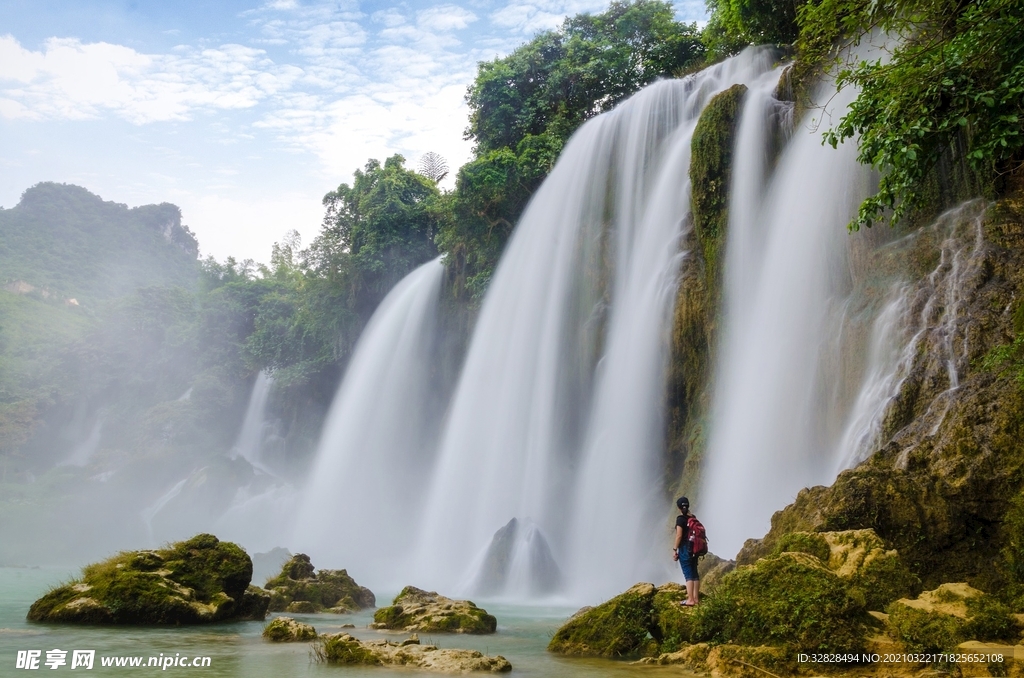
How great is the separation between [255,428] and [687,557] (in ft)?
113

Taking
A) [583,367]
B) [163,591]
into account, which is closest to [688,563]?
[163,591]

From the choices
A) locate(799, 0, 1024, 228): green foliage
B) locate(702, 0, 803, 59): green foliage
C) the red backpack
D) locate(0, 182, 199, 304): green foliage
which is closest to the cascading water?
locate(799, 0, 1024, 228): green foliage

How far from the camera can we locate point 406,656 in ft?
22.9

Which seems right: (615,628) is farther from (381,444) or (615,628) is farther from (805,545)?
(381,444)

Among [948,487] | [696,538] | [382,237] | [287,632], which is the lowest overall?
[287,632]

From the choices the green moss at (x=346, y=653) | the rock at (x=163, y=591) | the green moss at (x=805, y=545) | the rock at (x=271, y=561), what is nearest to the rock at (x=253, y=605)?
the rock at (x=163, y=591)

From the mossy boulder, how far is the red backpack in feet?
6.13

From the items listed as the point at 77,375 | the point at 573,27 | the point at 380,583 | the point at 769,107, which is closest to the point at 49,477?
the point at 77,375

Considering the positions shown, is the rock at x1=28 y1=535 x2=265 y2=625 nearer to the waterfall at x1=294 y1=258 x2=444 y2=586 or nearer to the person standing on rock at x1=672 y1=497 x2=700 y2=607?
the person standing on rock at x1=672 y1=497 x2=700 y2=607

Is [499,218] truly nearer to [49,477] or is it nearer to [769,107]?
[769,107]

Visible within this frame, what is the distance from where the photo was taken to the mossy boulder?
18.0 ft

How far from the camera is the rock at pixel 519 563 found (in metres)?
15.6

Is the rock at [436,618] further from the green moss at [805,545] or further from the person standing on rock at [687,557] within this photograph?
the green moss at [805,545]

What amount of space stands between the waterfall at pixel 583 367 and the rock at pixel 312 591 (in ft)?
11.3
